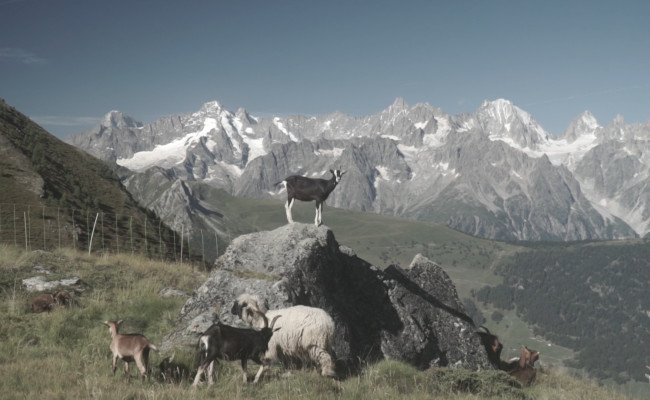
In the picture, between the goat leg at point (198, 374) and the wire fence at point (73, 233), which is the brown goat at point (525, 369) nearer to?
the goat leg at point (198, 374)

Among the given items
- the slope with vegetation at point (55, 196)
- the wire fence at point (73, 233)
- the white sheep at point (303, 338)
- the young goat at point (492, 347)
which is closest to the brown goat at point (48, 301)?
the white sheep at point (303, 338)

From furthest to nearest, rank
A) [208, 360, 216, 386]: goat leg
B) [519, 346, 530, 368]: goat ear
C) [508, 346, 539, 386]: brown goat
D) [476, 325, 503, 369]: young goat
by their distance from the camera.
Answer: [476, 325, 503, 369]: young goat → [519, 346, 530, 368]: goat ear → [508, 346, 539, 386]: brown goat → [208, 360, 216, 386]: goat leg

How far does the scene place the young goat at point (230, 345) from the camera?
38.2ft

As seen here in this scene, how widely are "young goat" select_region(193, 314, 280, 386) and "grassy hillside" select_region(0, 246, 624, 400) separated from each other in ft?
1.44

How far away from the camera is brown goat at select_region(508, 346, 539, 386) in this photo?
18.1m

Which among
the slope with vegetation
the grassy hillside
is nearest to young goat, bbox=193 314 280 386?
the grassy hillside

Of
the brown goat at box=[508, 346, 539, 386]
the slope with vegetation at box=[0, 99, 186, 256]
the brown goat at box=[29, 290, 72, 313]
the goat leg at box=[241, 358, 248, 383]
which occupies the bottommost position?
the brown goat at box=[508, 346, 539, 386]

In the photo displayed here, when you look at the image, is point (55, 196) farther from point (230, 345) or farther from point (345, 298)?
point (230, 345)

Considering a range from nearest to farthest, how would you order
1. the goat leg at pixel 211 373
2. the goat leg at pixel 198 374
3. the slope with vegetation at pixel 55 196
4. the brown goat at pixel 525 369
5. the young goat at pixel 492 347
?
the goat leg at pixel 198 374, the goat leg at pixel 211 373, the brown goat at pixel 525 369, the young goat at pixel 492 347, the slope with vegetation at pixel 55 196

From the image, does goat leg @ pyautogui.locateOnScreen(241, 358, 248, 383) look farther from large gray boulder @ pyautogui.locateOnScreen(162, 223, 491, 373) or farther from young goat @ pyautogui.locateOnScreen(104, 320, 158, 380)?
large gray boulder @ pyautogui.locateOnScreen(162, 223, 491, 373)

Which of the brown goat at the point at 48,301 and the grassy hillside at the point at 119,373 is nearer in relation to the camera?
the grassy hillside at the point at 119,373

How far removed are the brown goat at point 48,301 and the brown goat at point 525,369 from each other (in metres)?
15.0

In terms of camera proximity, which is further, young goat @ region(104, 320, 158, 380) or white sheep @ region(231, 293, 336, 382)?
white sheep @ region(231, 293, 336, 382)

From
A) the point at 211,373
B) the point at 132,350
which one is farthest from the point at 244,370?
the point at 132,350
